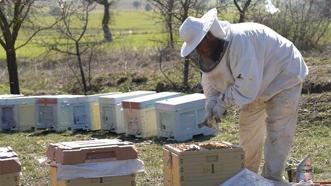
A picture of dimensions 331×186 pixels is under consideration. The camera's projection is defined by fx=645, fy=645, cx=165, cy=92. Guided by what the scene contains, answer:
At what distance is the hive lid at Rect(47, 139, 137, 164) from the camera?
14.1ft

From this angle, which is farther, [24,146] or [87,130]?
[87,130]

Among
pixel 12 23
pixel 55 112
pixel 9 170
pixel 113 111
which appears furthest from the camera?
pixel 12 23

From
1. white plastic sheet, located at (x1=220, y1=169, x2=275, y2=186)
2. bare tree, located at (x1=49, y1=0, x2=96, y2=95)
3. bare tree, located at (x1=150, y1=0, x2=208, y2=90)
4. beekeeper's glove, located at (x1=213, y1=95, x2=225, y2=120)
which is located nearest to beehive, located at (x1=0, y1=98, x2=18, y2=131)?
bare tree, located at (x1=49, y1=0, x2=96, y2=95)

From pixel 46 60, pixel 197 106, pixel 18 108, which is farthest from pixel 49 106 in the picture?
pixel 46 60

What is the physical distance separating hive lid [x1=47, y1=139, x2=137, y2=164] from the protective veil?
819 mm

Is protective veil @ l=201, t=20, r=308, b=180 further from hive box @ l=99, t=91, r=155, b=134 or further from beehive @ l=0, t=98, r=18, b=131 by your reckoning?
beehive @ l=0, t=98, r=18, b=131

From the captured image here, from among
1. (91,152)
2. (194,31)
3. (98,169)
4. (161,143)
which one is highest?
(194,31)

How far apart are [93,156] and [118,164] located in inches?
7.0

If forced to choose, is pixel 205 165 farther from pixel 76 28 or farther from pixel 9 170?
pixel 76 28

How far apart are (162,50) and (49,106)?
5510mm

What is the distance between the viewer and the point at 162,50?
15336 mm

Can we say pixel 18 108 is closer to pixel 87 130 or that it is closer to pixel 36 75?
pixel 87 130

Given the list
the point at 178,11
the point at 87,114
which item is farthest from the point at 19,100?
the point at 178,11

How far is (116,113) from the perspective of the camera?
31.5 feet
